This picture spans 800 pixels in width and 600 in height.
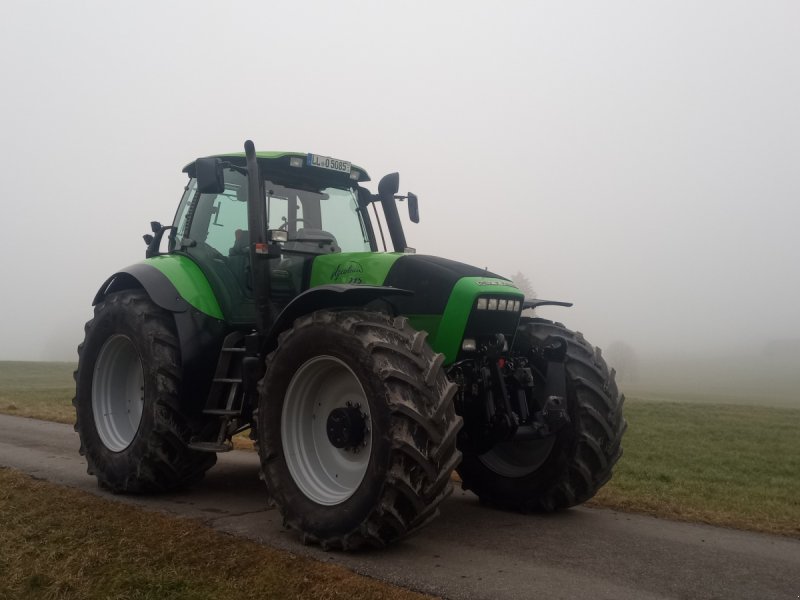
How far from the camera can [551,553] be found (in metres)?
4.86

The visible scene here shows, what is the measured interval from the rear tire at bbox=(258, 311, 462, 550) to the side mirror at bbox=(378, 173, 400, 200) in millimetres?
2473

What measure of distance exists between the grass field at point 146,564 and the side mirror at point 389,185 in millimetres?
3673

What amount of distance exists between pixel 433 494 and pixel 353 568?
64 centimetres

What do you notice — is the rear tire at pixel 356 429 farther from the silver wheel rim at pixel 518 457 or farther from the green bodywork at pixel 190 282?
the silver wheel rim at pixel 518 457

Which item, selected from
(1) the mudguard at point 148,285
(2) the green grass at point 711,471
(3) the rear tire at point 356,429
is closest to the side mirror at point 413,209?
(1) the mudguard at point 148,285

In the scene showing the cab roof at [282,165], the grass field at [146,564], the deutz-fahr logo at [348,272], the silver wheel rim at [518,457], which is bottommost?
the grass field at [146,564]

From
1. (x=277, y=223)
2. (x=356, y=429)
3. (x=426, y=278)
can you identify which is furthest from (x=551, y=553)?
(x=277, y=223)

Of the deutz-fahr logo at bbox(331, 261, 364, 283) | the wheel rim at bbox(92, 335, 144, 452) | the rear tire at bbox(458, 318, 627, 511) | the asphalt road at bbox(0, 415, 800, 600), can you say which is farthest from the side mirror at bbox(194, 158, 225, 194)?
the rear tire at bbox(458, 318, 627, 511)

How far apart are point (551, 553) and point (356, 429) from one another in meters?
1.54

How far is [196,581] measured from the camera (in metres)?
4.11

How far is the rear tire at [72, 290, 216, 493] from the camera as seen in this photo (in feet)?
21.0

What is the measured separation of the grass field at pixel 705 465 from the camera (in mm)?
6531

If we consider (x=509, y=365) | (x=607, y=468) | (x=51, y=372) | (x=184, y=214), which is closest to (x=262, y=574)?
(x=509, y=365)

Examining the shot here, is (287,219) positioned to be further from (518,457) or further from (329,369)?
(518,457)
